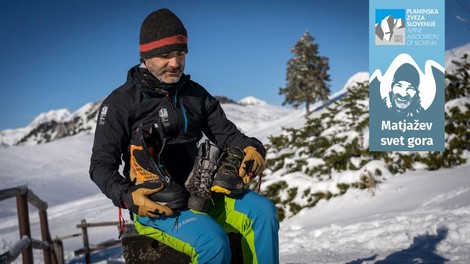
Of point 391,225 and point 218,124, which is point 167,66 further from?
point 391,225

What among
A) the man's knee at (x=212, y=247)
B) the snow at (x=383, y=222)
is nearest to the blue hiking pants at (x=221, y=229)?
the man's knee at (x=212, y=247)

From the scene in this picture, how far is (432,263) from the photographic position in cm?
325

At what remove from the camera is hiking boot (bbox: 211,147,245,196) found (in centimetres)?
238

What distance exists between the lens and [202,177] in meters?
2.46

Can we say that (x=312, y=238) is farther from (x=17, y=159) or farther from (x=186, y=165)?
(x=17, y=159)

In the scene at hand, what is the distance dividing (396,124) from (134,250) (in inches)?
285

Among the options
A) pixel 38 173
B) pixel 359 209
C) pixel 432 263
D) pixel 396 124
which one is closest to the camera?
pixel 432 263

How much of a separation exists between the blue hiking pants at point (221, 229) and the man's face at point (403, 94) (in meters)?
6.77

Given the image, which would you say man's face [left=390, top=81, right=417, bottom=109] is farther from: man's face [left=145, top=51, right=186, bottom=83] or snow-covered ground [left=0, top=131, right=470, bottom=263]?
man's face [left=145, top=51, right=186, bottom=83]

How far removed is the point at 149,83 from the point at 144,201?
0.81m

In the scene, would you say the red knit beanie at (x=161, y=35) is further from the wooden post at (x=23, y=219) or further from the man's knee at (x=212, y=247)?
the wooden post at (x=23, y=219)

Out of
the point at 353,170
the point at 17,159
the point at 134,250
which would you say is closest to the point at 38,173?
the point at 17,159

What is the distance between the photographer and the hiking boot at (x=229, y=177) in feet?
7.81

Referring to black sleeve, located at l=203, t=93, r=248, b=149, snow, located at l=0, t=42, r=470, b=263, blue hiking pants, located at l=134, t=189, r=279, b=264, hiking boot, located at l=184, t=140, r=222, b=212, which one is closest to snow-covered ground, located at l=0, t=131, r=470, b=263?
snow, located at l=0, t=42, r=470, b=263
